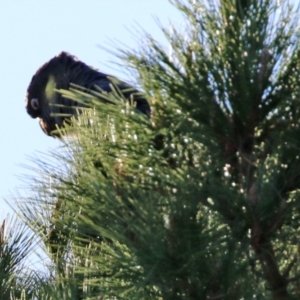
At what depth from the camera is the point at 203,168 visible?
146cm

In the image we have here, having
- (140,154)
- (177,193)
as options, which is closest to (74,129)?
(140,154)

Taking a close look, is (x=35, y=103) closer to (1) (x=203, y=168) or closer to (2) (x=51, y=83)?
(2) (x=51, y=83)

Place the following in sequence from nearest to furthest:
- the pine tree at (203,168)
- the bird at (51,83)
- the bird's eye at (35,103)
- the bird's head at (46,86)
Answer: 1. the pine tree at (203,168)
2. the bird at (51,83)
3. the bird's head at (46,86)
4. the bird's eye at (35,103)

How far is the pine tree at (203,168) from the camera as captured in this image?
143cm

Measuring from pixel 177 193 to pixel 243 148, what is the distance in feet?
0.46

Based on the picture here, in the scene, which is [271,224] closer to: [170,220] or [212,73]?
[170,220]

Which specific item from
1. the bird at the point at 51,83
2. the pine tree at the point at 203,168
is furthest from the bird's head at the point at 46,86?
the pine tree at the point at 203,168

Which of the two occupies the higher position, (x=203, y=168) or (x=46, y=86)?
(x=46, y=86)

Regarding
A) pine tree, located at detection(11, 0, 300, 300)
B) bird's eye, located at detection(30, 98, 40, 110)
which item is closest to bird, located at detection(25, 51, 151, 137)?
bird's eye, located at detection(30, 98, 40, 110)

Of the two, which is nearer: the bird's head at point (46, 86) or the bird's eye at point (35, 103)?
the bird's head at point (46, 86)

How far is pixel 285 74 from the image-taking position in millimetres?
1502


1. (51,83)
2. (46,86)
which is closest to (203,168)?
(51,83)

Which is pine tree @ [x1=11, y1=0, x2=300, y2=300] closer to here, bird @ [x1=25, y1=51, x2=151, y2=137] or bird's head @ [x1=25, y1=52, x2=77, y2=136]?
bird @ [x1=25, y1=51, x2=151, y2=137]

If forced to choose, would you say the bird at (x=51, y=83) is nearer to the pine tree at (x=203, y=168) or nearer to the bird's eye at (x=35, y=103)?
the bird's eye at (x=35, y=103)
